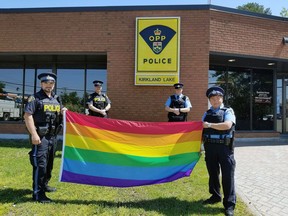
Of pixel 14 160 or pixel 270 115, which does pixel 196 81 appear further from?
pixel 14 160

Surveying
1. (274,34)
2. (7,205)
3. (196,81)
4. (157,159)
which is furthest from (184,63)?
(7,205)

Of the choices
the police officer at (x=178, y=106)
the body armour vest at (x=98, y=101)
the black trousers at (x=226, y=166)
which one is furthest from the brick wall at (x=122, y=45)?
the black trousers at (x=226, y=166)

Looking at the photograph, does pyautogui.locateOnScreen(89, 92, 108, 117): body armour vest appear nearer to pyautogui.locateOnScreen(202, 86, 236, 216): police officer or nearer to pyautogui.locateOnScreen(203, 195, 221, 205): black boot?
pyautogui.locateOnScreen(202, 86, 236, 216): police officer

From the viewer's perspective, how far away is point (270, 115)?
1273cm

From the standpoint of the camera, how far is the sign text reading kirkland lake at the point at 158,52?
9.38 m

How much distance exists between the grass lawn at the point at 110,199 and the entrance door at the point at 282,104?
9.13 metres

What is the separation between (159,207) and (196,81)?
5.94 m

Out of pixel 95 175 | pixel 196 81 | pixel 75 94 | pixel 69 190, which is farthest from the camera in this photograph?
pixel 75 94

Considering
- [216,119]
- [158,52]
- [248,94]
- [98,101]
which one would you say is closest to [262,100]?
[248,94]

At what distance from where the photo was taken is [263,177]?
6281 millimetres

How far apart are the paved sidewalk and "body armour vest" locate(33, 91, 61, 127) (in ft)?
11.4

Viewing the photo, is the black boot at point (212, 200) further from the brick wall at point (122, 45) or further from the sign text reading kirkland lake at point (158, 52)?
the sign text reading kirkland lake at point (158, 52)

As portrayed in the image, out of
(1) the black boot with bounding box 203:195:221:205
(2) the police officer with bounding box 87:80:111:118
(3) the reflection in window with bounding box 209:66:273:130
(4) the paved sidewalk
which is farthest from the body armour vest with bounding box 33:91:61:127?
(3) the reflection in window with bounding box 209:66:273:130

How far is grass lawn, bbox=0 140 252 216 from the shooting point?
421 centimetres
